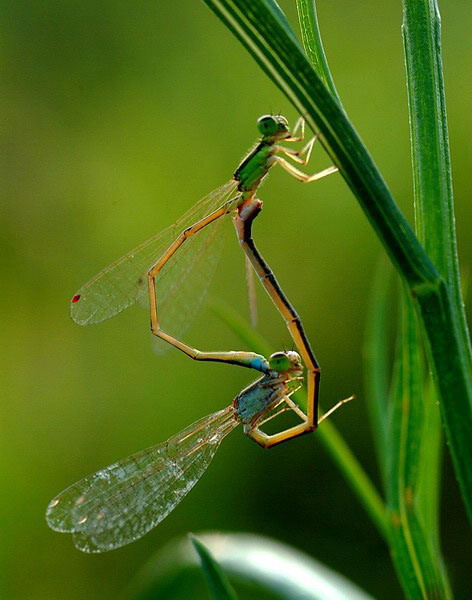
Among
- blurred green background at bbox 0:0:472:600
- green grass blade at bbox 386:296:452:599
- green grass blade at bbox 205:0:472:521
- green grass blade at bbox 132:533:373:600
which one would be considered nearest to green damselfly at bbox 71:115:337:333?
green grass blade at bbox 132:533:373:600

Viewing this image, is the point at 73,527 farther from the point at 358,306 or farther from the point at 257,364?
the point at 358,306

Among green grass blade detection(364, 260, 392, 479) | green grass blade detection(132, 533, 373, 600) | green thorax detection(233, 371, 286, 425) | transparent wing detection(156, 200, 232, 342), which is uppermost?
transparent wing detection(156, 200, 232, 342)

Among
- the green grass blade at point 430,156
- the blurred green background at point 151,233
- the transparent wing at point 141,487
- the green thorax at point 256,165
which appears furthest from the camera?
the blurred green background at point 151,233

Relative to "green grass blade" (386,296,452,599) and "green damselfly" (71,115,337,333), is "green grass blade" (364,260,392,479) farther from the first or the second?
"green damselfly" (71,115,337,333)

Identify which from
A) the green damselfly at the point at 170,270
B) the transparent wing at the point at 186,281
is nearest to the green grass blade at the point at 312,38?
the green damselfly at the point at 170,270

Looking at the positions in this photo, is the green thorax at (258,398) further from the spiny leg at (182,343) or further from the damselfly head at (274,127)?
the damselfly head at (274,127)

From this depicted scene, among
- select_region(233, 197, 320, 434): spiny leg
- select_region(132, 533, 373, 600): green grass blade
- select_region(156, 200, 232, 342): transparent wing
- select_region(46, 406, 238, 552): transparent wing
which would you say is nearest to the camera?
select_region(132, 533, 373, 600): green grass blade
